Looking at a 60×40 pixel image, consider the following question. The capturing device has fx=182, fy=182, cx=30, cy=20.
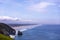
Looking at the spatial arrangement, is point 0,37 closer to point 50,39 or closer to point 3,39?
point 3,39

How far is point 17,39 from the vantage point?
5553cm

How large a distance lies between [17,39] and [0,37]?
43265mm

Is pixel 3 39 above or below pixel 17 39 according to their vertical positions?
below

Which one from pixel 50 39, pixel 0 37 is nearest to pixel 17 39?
pixel 50 39

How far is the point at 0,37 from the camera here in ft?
41.2

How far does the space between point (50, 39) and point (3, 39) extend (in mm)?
47830

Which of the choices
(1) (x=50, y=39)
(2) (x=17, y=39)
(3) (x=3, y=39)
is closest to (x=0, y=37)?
(3) (x=3, y=39)

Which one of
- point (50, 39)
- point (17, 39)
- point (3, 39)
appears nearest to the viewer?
point (3, 39)

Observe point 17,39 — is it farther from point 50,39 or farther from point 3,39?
point 3,39

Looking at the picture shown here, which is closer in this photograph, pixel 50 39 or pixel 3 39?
pixel 3 39

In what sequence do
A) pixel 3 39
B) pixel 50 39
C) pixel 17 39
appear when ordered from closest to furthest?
pixel 3 39 < pixel 17 39 < pixel 50 39

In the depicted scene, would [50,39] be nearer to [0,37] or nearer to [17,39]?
[17,39]

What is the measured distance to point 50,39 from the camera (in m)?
59.3

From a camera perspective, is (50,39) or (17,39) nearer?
(17,39)
